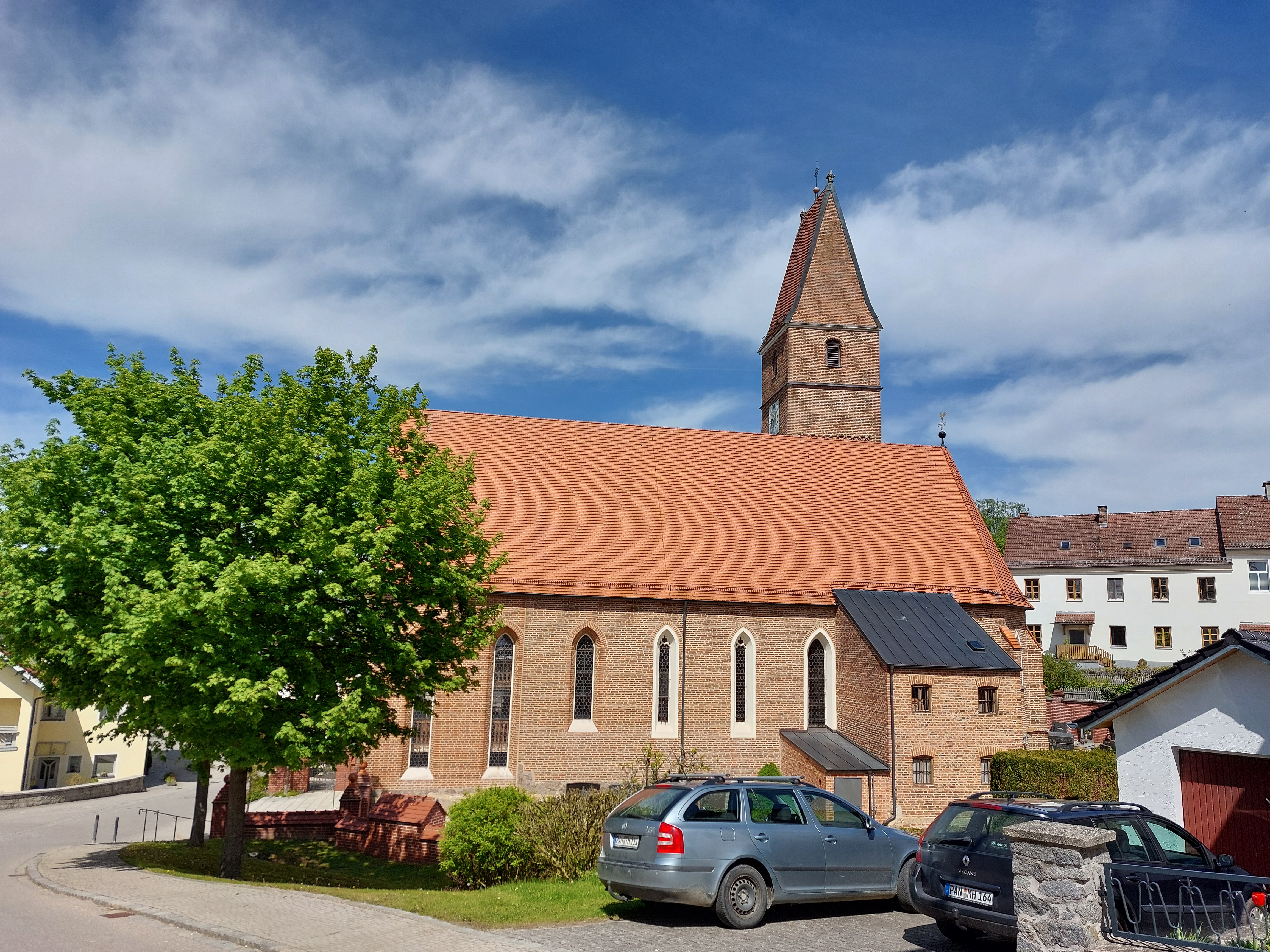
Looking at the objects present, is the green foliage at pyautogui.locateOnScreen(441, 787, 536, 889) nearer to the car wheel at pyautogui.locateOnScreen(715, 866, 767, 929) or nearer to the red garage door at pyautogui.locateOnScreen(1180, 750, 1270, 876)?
the car wheel at pyautogui.locateOnScreen(715, 866, 767, 929)

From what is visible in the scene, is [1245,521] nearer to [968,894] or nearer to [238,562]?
[968,894]

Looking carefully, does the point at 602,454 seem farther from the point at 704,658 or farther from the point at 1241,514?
the point at 1241,514

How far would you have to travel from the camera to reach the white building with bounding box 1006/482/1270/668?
150 feet

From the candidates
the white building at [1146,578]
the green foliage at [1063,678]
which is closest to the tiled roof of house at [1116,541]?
the white building at [1146,578]

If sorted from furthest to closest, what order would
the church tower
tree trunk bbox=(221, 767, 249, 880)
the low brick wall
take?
the church tower → the low brick wall → tree trunk bbox=(221, 767, 249, 880)

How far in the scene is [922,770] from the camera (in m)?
20.5

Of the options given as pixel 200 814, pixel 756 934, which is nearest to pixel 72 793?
pixel 200 814

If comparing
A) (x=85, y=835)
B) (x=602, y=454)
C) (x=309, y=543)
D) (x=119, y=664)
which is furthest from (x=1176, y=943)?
(x=85, y=835)

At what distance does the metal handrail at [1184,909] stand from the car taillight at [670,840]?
408 cm

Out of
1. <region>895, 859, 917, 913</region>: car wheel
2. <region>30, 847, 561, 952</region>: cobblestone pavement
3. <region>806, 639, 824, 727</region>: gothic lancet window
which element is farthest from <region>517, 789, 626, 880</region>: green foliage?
<region>806, 639, 824, 727</region>: gothic lancet window

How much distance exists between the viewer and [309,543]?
12.7m

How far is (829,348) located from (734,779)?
22133mm

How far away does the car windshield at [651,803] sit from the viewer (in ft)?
30.9

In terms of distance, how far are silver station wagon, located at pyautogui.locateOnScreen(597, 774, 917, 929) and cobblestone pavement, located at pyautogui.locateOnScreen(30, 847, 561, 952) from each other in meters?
1.50
